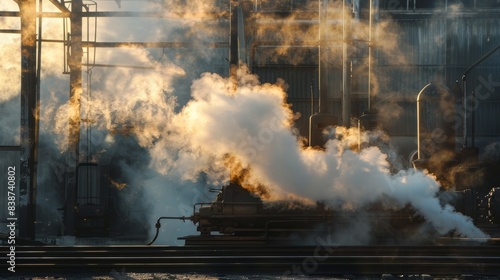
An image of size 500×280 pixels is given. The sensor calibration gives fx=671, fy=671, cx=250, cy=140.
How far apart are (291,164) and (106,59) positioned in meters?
13.6

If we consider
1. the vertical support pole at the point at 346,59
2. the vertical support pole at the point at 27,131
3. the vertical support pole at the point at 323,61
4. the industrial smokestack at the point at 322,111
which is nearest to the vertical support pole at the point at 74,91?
the vertical support pole at the point at 27,131

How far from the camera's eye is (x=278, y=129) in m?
15.3

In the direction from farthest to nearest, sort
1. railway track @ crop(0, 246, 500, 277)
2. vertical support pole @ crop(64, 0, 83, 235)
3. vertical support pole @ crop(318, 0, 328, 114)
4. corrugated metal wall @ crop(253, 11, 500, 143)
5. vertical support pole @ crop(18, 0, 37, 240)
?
corrugated metal wall @ crop(253, 11, 500, 143) → vertical support pole @ crop(64, 0, 83, 235) → vertical support pole @ crop(318, 0, 328, 114) → vertical support pole @ crop(18, 0, 37, 240) → railway track @ crop(0, 246, 500, 277)

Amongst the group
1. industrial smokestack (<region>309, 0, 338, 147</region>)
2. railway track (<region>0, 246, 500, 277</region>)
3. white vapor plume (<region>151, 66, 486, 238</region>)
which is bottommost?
railway track (<region>0, 246, 500, 277</region>)

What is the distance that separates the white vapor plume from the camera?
14148 millimetres

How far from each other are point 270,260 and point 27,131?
10694 mm

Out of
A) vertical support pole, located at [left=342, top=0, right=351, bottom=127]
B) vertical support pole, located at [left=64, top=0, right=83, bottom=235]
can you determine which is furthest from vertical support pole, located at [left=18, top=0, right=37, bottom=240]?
vertical support pole, located at [left=342, top=0, right=351, bottom=127]

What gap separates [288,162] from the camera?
48.3 ft

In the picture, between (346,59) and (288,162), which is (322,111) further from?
(288,162)

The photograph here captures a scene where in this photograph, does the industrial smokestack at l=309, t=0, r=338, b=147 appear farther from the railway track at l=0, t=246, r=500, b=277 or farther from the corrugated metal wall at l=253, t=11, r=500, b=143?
the railway track at l=0, t=246, r=500, b=277

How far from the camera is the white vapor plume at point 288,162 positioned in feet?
46.4

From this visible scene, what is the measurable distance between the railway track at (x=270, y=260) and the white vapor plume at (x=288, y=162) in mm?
2858

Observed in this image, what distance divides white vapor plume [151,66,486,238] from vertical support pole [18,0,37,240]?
482 cm

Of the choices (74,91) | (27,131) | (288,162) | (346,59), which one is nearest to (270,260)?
(288,162)
